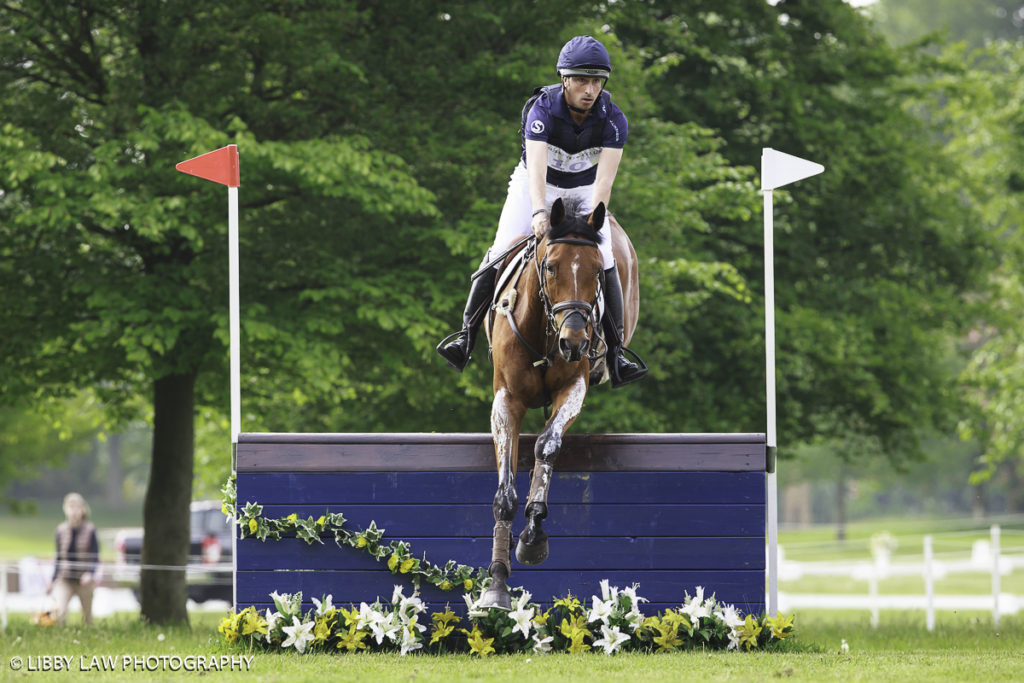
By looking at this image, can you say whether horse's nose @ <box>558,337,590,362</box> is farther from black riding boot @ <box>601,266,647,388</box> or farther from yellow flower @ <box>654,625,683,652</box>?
yellow flower @ <box>654,625,683,652</box>

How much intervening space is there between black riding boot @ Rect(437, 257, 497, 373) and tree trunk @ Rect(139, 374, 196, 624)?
21.7ft

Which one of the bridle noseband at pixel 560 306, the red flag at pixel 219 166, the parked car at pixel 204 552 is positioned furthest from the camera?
the parked car at pixel 204 552

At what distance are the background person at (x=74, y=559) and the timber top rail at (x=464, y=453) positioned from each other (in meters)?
6.42

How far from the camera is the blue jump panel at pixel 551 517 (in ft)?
25.9

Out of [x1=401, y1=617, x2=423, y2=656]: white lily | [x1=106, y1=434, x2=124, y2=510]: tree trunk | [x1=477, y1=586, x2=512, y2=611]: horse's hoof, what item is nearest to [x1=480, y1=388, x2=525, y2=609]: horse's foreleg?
[x1=477, y1=586, x2=512, y2=611]: horse's hoof

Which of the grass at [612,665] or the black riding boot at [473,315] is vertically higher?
the black riding boot at [473,315]

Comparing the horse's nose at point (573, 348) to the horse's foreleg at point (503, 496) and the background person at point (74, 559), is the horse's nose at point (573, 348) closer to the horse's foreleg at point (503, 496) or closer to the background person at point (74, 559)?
the horse's foreleg at point (503, 496)

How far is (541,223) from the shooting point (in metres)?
7.07

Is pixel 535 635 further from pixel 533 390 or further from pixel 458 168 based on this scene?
pixel 458 168

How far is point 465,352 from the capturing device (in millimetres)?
8000

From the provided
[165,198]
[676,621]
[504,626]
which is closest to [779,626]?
[676,621]

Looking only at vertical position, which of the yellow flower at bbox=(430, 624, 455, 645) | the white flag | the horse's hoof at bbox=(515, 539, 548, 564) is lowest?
the yellow flower at bbox=(430, 624, 455, 645)

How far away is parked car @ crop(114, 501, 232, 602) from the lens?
20547mm

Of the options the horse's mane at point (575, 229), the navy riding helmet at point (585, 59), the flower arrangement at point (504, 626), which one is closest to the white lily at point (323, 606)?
the flower arrangement at point (504, 626)
